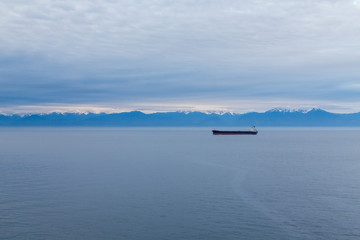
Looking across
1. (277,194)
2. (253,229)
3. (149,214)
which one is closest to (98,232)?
(149,214)

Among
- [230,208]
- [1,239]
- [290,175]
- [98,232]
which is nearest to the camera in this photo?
[1,239]

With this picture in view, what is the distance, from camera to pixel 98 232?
85.3 feet

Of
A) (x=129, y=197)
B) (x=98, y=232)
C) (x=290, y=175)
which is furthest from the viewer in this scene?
(x=290, y=175)

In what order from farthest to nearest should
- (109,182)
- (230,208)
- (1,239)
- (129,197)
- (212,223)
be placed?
1. (109,182)
2. (129,197)
3. (230,208)
4. (212,223)
5. (1,239)

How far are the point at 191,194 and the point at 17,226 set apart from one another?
17.3 m

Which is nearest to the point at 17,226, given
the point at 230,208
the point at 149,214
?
the point at 149,214

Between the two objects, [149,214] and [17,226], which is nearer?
[17,226]

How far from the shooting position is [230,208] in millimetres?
32312

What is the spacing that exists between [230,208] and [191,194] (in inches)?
274

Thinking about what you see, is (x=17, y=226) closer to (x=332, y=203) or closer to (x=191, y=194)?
(x=191, y=194)

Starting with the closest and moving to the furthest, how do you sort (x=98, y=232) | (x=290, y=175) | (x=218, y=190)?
(x=98, y=232) < (x=218, y=190) < (x=290, y=175)

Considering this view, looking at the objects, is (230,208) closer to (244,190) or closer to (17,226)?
(244,190)

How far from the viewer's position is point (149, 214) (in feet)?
99.4

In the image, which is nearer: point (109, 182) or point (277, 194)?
point (277, 194)
